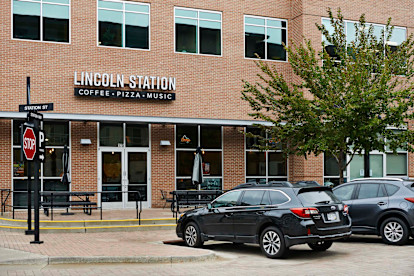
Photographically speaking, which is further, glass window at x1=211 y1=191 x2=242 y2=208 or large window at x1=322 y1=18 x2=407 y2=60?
large window at x1=322 y1=18 x2=407 y2=60

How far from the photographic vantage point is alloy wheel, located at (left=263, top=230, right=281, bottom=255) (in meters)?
11.8

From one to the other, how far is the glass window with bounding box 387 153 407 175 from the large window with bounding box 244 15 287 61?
276 inches

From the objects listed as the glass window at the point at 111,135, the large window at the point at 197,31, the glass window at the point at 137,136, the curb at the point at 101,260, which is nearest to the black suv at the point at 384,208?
the curb at the point at 101,260

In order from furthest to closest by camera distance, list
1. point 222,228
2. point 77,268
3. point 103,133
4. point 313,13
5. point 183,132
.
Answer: point 313,13, point 183,132, point 103,133, point 222,228, point 77,268

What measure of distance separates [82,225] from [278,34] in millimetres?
13049

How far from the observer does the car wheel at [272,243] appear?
458 inches

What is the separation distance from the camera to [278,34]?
2512 centimetres

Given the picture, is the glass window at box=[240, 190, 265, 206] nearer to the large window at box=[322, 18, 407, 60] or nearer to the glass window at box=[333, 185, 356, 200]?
the glass window at box=[333, 185, 356, 200]

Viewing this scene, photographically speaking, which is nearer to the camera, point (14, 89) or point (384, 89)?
point (384, 89)

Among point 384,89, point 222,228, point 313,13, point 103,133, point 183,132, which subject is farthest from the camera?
point 313,13


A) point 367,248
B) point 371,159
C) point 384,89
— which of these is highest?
point 384,89

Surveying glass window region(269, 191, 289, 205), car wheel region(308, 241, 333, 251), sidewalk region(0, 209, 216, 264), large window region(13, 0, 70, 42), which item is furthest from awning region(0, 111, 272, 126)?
glass window region(269, 191, 289, 205)

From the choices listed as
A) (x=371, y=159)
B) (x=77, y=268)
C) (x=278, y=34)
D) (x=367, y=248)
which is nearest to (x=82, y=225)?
(x=77, y=268)

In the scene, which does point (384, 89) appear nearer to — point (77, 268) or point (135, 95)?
point (135, 95)
